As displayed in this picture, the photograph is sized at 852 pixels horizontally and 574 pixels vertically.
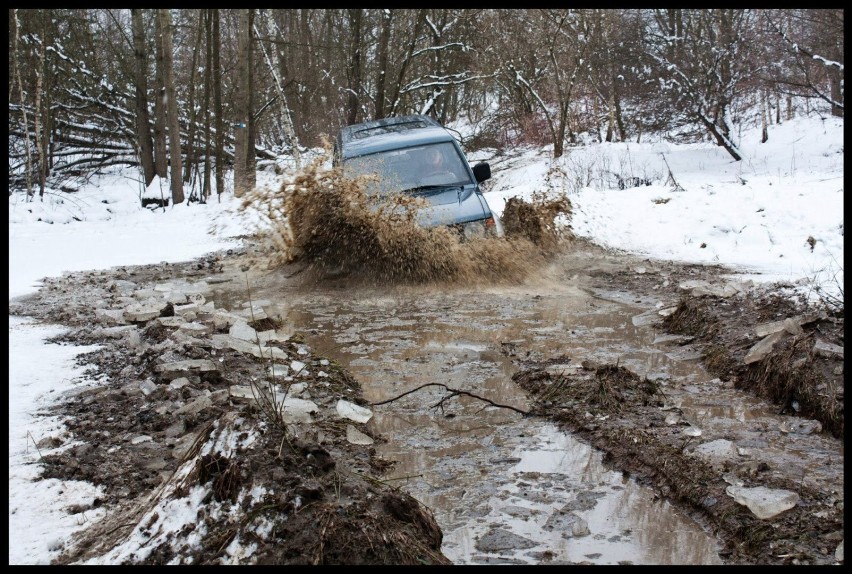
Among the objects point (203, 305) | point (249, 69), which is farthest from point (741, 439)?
point (249, 69)

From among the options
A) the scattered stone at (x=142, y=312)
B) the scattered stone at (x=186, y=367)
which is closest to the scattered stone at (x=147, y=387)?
the scattered stone at (x=186, y=367)

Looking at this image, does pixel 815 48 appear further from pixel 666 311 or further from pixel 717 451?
pixel 717 451

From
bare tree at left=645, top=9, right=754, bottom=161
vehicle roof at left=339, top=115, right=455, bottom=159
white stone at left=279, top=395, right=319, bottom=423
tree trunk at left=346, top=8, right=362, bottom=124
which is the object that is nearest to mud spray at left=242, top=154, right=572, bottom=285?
vehicle roof at left=339, top=115, right=455, bottom=159

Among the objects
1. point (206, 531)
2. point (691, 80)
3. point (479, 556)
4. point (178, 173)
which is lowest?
point (479, 556)

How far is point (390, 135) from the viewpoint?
9320 millimetres

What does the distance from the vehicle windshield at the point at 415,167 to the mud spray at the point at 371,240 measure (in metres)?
0.35

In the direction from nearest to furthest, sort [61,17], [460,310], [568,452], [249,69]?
[568,452], [460,310], [249,69], [61,17]

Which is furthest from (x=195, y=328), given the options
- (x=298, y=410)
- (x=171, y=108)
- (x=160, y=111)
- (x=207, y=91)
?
(x=207, y=91)

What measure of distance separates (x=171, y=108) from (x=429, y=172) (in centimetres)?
1152

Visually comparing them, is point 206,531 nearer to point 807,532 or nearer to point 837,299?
point 807,532

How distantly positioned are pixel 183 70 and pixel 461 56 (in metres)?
12.0

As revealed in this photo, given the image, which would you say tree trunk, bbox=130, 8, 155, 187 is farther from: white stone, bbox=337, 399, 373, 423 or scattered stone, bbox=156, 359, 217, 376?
white stone, bbox=337, 399, 373, 423

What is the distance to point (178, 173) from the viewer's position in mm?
18531

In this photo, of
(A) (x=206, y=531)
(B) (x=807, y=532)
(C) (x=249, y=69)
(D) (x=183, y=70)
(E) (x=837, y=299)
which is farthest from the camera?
(D) (x=183, y=70)
